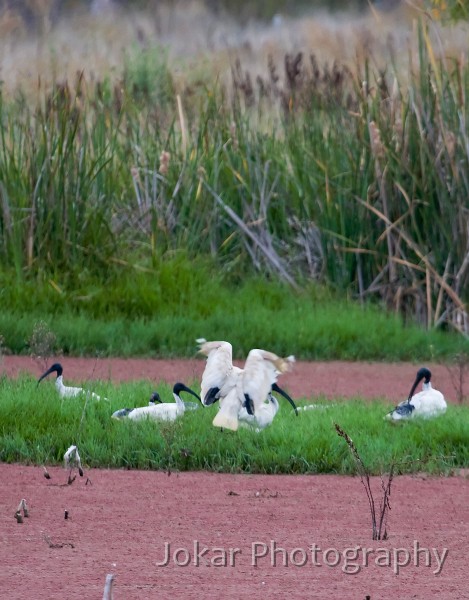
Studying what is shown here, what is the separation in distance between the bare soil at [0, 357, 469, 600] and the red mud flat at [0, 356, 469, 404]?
225cm

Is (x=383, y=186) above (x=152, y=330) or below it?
above

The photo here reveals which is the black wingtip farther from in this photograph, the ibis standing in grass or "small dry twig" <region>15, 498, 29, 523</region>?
"small dry twig" <region>15, 498, 29, 523</region>

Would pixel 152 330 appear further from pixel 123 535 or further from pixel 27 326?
pixel 123 535

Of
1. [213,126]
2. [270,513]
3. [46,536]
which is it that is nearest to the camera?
[46,536]

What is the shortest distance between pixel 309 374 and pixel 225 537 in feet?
14.3

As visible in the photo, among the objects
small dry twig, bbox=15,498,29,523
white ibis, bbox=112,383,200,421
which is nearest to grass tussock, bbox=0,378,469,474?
white ibis, bbox=112,383,200,421

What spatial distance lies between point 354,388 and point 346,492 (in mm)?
2856

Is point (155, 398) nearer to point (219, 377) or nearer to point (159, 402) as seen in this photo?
point (159, 402)

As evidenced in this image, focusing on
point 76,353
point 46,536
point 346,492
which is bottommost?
point 76,353

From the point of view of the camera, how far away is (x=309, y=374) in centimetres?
976

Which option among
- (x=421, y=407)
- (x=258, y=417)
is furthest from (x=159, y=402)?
(x=421, y=407)

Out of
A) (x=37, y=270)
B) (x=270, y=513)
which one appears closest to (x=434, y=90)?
(x=37, y=270)

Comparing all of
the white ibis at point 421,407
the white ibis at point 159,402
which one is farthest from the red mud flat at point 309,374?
the white ibis at point 159,402

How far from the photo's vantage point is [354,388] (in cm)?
921
